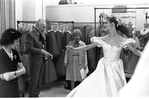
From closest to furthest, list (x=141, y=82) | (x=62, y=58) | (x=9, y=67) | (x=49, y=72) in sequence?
(x=141, y=82)
(x=9, y=67)
(x=49, y=72)
(x=62, y=58)

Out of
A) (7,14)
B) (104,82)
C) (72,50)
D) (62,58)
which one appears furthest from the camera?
(62,58)

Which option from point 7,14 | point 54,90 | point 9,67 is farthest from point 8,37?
point 54,90

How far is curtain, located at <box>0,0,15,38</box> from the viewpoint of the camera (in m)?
3.89

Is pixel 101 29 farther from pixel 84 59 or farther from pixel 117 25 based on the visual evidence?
pixel 117 25

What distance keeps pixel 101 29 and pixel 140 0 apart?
1462mm

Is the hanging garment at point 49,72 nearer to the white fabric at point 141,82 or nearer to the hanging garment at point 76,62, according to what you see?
the hanging garment at point 76,62

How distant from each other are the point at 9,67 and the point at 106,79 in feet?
3.31

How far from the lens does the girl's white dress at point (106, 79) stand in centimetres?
246

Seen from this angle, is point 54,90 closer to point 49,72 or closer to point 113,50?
point 49,72

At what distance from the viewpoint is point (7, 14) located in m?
4.02

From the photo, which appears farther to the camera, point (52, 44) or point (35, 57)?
point (52, 44)

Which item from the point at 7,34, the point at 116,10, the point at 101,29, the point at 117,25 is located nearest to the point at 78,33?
the point at 101,29

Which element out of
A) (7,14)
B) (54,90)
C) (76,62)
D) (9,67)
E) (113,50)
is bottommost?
(54,90)

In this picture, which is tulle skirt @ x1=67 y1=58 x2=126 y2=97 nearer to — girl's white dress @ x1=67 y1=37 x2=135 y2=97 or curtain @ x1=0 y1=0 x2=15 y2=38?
girl's white dress @ x1=67 y1=37 x2=135 y2=97
